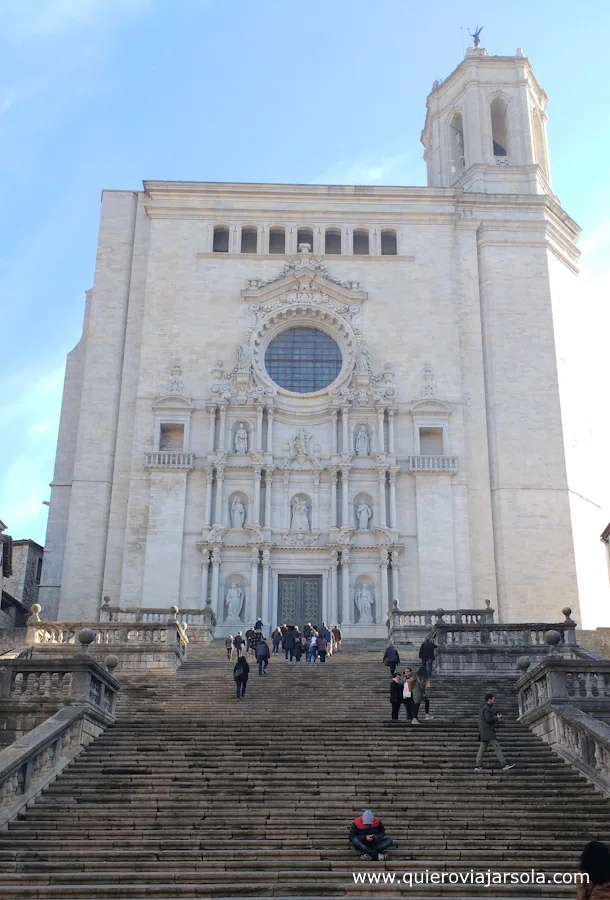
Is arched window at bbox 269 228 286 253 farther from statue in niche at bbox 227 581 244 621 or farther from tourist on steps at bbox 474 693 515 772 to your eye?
tourist on steps at bbox 474 693 515 772

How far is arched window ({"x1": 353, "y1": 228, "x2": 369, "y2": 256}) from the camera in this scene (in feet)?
113

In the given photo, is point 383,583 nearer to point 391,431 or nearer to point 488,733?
point 391,431

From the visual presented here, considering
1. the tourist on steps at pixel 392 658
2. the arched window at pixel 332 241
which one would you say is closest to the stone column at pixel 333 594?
the tourist on steps at pixel 392 658

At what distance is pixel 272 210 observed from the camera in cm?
3450

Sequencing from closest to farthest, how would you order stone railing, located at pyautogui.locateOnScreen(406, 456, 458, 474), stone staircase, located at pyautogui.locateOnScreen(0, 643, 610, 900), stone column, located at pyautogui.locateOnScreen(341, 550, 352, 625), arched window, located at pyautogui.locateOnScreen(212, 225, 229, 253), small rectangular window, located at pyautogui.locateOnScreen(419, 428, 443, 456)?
1. stone staircase, located at pyautogui.locateOnScreen(0, 643, 610, 900)
2. stone column, located at pyautogui.locateOnScreen(341, 550, 352, 625)
3. stone railing, located at pyautogui.locateOnScreen(406, 456, 458, 474)
4. small rectangular window, located at pyautogui.locateOnScreen(419, 428, 443, 456)
5. arched window, located at pyautogui.locateOnScreen(212, 225, 229, 253)

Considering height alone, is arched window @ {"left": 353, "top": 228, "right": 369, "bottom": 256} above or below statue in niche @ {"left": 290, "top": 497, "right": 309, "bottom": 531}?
above

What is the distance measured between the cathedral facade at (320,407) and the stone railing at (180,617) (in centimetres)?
A: 184

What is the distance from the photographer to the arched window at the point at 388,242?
34.8 metres

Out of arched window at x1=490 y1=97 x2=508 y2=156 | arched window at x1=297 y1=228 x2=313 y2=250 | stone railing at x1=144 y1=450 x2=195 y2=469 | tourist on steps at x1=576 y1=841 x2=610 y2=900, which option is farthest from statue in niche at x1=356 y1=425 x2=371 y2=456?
tourist on steps at x1=576 y1=841 x2=610 y2=900

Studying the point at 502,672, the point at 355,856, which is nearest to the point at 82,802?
the point at 355,856

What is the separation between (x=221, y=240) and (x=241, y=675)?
21.1 metres

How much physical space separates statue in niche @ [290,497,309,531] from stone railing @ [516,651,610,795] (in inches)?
586

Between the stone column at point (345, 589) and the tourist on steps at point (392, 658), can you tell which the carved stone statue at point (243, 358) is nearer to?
the stone column at point (345, 589)

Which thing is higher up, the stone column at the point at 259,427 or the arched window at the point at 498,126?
the arched window at the point at 498,126
